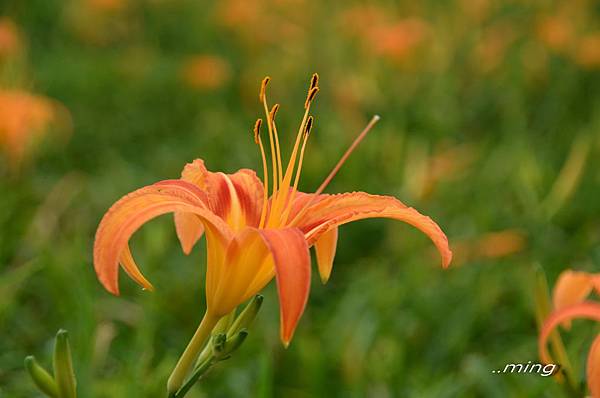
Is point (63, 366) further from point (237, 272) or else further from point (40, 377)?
point (237, 272)

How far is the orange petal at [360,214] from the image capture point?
0.94 meters

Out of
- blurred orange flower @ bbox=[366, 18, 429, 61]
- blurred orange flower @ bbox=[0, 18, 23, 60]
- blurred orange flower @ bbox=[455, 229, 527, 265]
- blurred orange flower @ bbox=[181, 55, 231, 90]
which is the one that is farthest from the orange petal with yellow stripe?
blurred orange flower @ bbox=[181, 55, 231, 90]

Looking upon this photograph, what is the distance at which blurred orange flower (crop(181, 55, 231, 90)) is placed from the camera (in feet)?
12.9

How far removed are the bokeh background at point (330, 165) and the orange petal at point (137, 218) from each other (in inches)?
15.7

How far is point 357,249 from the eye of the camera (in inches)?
104

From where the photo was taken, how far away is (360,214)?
95cm

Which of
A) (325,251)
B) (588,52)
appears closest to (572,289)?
(325,251)

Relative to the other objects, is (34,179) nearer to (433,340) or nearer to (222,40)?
(433,340)

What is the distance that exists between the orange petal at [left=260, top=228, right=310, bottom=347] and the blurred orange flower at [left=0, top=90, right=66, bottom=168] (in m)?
1.88

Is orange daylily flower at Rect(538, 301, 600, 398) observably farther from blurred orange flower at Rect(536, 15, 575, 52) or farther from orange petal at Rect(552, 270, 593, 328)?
blurred orange flower at Rect(536, 15, 575, 52)

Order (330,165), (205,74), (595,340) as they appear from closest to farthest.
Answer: (595,340) → (330,165) → (205,74)

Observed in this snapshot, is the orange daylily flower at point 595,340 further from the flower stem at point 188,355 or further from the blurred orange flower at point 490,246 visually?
the blurred orange flower at point 490,246

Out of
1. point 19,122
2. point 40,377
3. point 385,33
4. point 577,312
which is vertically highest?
point 577,312

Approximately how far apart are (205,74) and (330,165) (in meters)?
1.22
